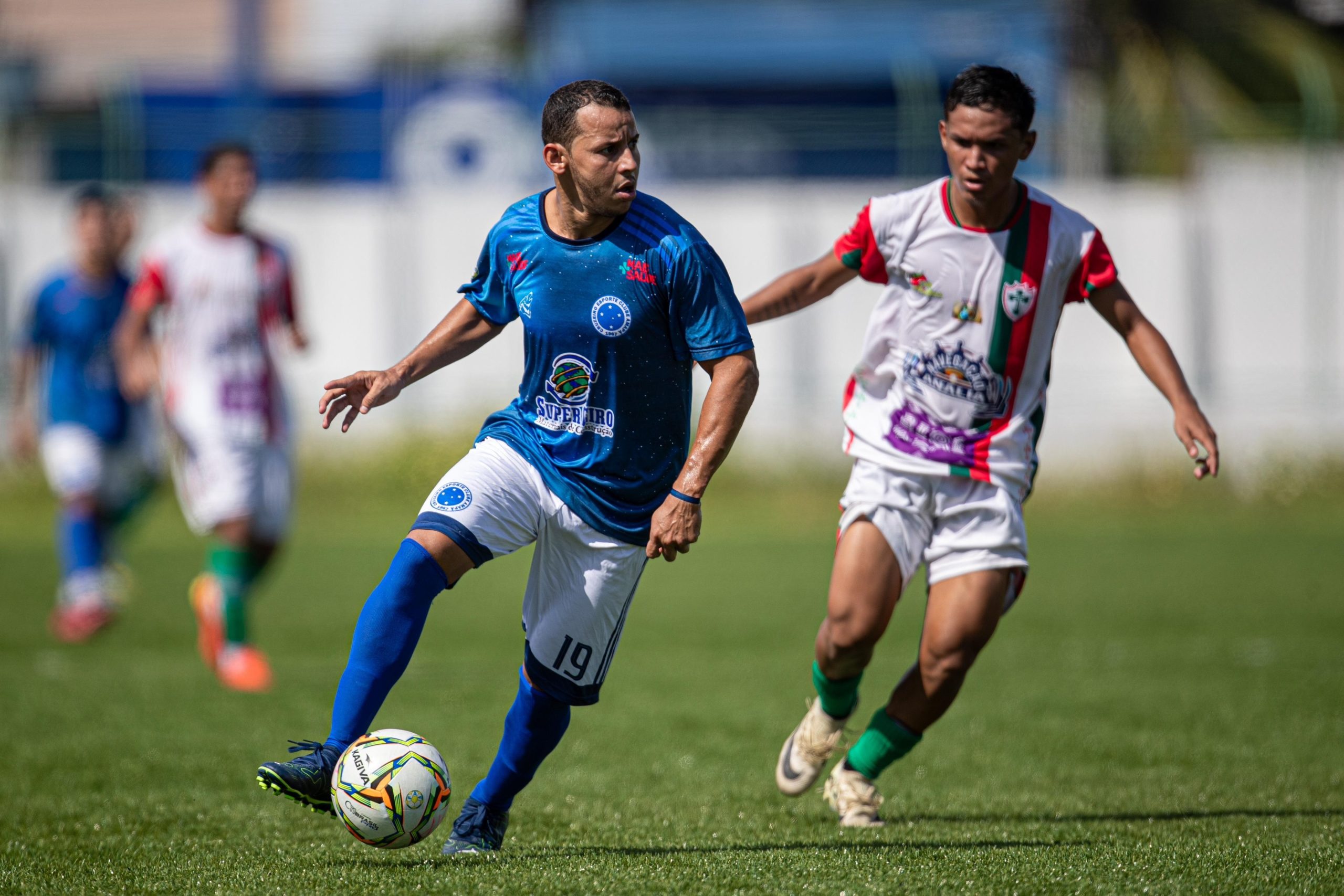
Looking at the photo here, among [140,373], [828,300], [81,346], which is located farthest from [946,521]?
[828,300]

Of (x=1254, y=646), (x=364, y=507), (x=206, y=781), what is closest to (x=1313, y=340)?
(x=1254, y=646)

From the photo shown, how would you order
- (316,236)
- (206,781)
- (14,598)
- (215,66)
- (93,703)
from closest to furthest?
(206,781)
(93,703)
(14,598)
(316,236)
(215,66)

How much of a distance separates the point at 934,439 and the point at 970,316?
1.37 feet

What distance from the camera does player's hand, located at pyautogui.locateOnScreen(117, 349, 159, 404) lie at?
26.2 feet

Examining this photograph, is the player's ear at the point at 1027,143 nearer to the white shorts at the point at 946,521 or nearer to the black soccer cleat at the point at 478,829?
the white shorts at the point at 946,521

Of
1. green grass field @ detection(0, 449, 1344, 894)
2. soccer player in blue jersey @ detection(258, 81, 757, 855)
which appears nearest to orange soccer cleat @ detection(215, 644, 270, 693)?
green grass field @ detection(0, 449, 1344, 894)

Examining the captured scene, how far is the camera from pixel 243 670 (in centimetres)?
785

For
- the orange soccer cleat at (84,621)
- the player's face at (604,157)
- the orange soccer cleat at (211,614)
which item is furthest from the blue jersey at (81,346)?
the player's face at (604,157)

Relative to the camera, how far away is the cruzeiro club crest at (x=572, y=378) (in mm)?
4320

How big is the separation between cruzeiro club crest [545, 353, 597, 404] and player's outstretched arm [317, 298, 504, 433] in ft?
0.81

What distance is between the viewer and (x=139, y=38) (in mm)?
21484

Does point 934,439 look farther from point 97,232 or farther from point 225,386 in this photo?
point 97,232

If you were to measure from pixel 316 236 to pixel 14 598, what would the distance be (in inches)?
319

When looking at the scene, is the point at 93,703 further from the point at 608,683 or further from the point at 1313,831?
the point at 1313,831
